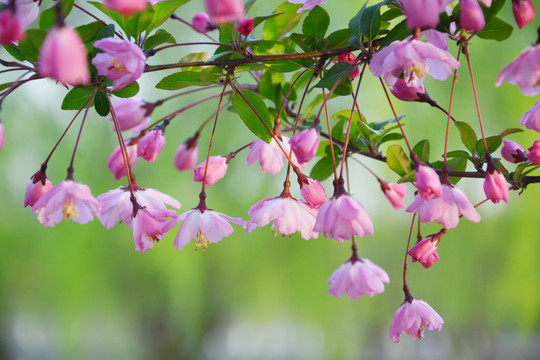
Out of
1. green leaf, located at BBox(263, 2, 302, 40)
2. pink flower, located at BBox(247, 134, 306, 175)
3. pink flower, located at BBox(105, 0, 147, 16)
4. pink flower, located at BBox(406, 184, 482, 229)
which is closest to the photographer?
pink flower, located at BBox(105, 0, 147, 16)

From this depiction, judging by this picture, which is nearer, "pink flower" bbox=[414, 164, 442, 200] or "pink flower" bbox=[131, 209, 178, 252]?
"pink flower" bbox=[414, 164, 442, 200]

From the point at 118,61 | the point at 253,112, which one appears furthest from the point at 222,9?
the point at 253,112

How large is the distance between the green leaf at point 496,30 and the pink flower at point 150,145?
40 centimetres

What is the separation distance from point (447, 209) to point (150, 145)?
373mm

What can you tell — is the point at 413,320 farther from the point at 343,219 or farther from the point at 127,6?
the point at 127,6

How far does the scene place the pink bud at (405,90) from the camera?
549 millimetres

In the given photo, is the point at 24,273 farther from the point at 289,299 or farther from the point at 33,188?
the point at 33,188

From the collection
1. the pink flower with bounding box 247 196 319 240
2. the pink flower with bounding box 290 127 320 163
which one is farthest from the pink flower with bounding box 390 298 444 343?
the pink flower with bounding box 290 127 320 163

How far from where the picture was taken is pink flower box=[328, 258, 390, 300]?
2.28 feet

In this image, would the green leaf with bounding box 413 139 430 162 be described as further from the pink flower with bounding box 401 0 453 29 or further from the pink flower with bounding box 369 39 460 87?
the pink flower with bounding box 401 0 453 29

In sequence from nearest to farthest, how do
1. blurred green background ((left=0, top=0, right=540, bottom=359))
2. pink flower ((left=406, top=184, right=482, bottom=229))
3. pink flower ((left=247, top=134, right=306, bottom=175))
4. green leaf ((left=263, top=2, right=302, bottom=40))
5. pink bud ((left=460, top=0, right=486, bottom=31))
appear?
1. pink bud ((left=460, top=0, right=486, bottom=31))
2. pink flower ((left=406, top=184, right=482, bottom=229))
3. pink flower ((left=247, top=134, right=306, bottom=175))
4. green leaf ((left=263, top=2, right=302, bottom=40))
5. blurred green background ((left=0, top=0, right=540, bottom=359))

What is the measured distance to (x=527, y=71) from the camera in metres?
0.47

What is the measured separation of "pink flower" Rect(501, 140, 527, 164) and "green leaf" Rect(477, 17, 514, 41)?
0.19 m

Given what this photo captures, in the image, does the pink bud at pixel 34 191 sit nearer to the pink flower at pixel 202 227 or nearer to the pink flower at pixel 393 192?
the pink flower at pixel 202 227
